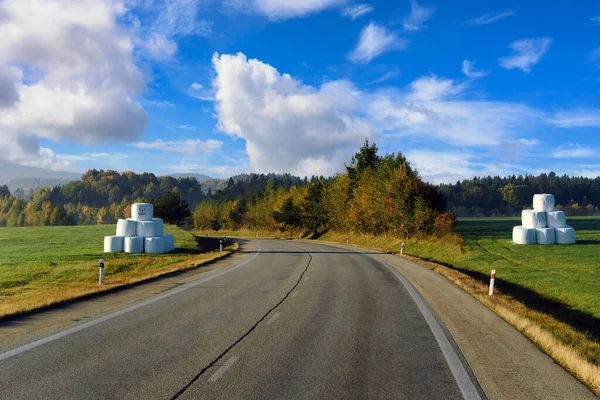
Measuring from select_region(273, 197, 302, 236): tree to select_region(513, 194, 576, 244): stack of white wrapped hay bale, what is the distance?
47.9m

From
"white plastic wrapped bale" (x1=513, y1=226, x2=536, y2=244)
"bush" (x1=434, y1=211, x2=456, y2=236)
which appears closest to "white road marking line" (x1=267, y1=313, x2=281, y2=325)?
"white plastic wrapped bale" (x1=513, y1=226, x2=536, y2=244)

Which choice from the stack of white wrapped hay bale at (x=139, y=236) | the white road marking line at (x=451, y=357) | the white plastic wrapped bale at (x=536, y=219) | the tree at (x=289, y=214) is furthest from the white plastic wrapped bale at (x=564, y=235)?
the tree at (x=289, y=214)

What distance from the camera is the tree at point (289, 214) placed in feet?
274

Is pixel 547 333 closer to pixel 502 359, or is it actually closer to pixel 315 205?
pixel 502 359

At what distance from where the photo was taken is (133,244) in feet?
118

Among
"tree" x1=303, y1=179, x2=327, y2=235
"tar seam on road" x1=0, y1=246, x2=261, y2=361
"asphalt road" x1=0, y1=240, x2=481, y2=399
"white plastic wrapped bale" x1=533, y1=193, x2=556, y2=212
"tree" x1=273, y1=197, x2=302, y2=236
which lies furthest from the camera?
"tree" x1=273, y1=197, x2=302, y2=236

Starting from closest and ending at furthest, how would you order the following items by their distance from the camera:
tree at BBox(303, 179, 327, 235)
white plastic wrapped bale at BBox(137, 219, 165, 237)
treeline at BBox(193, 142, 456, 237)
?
white plastic wrapped bale at BBox(137, 219, 165, 237)
treeline at BBox(193, 142, 456, 237)
tree at BBox(303, 179, 327, 235)

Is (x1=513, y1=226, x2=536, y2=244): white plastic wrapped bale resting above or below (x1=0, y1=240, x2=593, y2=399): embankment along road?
above

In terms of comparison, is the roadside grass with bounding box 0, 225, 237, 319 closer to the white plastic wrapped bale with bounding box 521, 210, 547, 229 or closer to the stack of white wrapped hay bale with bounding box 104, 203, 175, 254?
the stack of white wrapped hay bale with bounding box 104, 203, 175, 254

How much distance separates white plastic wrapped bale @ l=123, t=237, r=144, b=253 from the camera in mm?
36000

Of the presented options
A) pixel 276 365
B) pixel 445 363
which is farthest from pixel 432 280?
pixel 276 365

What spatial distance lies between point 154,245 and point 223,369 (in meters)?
31.9

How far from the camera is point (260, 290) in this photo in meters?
15.5

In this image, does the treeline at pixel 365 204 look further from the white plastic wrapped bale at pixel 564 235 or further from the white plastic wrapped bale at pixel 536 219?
the white plastic wrapped bale at pixel 564 235
